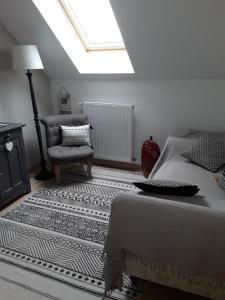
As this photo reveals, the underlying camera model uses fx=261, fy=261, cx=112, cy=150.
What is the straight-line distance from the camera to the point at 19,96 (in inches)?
130

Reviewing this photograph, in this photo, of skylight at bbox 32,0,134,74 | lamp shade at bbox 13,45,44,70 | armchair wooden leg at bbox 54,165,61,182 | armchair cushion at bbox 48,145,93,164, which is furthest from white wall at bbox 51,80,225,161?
armchair wooden leg at bbox 54,165,61,182

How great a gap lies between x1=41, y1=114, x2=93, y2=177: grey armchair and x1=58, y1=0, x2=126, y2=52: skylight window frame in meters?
0.90

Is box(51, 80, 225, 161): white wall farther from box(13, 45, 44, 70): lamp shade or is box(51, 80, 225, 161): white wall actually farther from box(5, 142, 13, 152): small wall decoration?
box(5, 142, 13, 152): small wall decoration

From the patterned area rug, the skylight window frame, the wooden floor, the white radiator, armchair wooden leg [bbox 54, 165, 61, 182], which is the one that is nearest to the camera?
the wooden floor

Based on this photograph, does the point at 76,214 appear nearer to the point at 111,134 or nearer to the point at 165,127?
the point at 111,134

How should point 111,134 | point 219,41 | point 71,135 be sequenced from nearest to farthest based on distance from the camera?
1. point 219,41
2. point 71,135
3. point 111,134

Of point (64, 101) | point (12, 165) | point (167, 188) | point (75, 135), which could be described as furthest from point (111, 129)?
point (167, 188)

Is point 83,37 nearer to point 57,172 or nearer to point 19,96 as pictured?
point 19,96

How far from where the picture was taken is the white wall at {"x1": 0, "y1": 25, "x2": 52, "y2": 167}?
3.03 meters

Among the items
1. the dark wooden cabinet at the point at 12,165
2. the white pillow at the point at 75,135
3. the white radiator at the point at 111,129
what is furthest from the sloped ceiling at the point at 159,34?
the dark wooden cabinet at the point at 12,165

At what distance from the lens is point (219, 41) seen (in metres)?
2.47

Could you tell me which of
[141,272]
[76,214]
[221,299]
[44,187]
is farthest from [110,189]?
[221,299]

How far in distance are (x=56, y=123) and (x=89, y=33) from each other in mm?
1193

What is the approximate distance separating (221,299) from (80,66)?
2916mm
